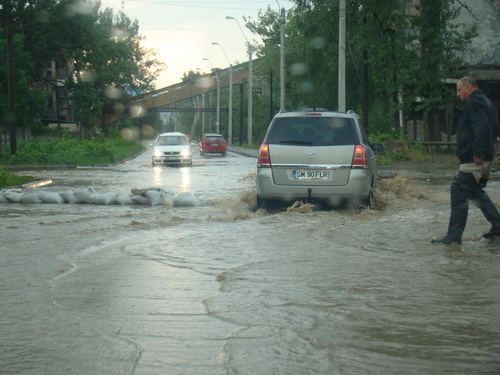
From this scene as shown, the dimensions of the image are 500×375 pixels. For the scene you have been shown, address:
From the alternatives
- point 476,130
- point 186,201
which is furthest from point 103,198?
point 476,130

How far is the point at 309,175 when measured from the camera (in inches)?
441

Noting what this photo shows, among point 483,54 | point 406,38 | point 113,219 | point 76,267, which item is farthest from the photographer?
point 483,54

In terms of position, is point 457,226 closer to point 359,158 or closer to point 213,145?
point 359,158

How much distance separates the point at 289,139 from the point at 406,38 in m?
24.4

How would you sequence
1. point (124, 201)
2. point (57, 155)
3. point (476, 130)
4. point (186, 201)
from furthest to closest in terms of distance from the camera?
point (57, 155)
point (124, 201)
point (186, 201)
point (476, 130)

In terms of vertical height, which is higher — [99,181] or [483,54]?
[483,54]

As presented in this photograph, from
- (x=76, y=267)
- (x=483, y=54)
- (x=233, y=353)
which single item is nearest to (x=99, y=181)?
(x=76, y=267)

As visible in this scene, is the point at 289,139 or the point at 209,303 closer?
the point at 209,303

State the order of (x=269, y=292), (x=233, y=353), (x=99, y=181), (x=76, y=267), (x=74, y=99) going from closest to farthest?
(x=233, y=353)
(x=269, y=292)
(x=76, y=267)
(x=99, y=181)
(x=74, y=99)

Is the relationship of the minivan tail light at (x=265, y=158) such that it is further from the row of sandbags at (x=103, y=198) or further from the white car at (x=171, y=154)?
the white car at (x=171, y=154)

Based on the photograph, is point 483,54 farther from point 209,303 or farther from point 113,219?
point 209,303

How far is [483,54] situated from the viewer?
4300cm

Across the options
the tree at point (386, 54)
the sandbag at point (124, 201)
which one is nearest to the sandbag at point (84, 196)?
the sandbag at point (124, 201)

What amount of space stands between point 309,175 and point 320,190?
287 millimetres
